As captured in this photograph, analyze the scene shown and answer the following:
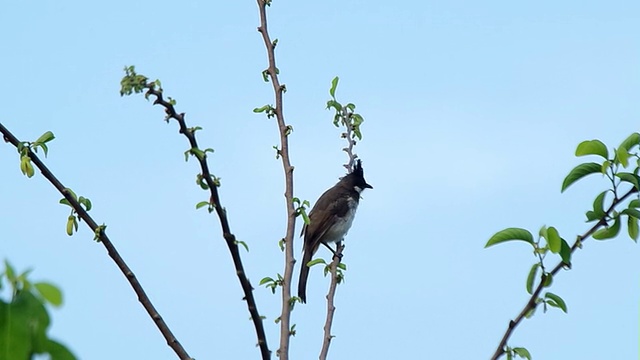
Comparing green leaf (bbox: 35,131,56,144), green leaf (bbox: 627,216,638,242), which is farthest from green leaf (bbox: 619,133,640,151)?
green leaf (bbox: 35,131,56,144)

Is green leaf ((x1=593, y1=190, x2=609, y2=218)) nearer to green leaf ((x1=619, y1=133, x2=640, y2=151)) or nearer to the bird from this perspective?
green leaf ((x1=619, y1=133, x2=640, y2=151))

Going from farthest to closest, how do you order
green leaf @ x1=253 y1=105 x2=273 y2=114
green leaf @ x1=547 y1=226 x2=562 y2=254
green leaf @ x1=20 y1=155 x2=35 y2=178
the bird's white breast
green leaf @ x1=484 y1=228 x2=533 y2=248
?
the bird's white breast < green leaf @ x1=253 y1=105 x2=273 y2=114 < green leaf @ x1=20 y1=155 x2=35 y2=178 < green leaf @ x1=484 y1=228 x2=533 y2=248 < green leaf @ x1=547 y1=226 x2=562 y2=254

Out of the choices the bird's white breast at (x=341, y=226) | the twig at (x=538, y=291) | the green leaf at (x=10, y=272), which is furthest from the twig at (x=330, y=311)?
the bird's white breast at (x=341, y=226)

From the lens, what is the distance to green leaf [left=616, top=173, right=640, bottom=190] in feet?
7.57

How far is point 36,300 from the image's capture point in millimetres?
965

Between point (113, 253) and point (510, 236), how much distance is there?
104 cm

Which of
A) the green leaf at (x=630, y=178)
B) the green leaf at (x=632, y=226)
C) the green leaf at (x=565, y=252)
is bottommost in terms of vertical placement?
the green leaf at (x=565, y=252)

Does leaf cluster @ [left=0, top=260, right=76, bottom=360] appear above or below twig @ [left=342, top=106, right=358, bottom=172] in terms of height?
below

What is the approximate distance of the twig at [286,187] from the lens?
2.75 meters

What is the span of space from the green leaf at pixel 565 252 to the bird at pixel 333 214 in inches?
258

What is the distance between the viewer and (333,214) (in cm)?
990

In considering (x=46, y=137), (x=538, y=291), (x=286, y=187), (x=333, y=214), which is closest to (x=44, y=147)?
(x=46, y=137)

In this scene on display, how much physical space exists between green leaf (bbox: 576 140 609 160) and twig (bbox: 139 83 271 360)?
0.92 metres

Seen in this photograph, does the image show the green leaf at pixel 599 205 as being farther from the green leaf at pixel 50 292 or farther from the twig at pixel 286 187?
the green leaf at pixel 50 292
